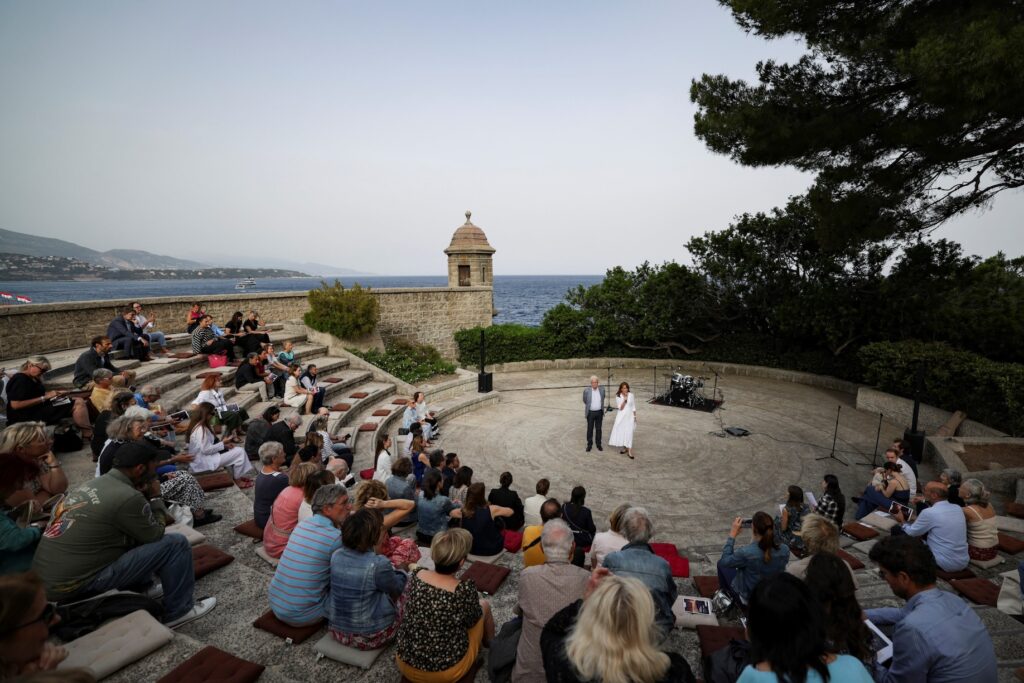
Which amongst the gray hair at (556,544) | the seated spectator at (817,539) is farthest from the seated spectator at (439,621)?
the seated spectator at (817,539)

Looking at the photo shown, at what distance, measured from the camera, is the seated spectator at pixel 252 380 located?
1059 centimetres

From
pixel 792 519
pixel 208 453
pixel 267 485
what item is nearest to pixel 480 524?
pixel 267 485

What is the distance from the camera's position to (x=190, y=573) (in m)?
3.84

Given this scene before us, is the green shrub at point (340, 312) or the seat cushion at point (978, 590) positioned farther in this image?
the green shrub at point (340, 312)

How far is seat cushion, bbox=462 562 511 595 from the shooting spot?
14.9ft

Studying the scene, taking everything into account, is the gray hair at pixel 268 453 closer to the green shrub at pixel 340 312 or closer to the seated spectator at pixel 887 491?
the seated spectator at pixel 887 491

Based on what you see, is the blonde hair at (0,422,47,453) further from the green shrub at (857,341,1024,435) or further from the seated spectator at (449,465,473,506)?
the green shrub at (857,341,1024,435)

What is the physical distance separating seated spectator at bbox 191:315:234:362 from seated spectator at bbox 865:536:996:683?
12.7 metres

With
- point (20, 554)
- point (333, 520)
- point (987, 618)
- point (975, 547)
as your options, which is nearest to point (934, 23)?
point (975, 547)

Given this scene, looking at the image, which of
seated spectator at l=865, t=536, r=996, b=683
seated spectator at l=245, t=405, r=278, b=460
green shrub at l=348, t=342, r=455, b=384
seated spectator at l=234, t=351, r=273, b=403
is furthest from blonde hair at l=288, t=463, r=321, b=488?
green shrub at l=348, t=342, r=455, b=384

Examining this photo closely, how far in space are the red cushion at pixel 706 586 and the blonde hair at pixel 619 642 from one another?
2746 mm

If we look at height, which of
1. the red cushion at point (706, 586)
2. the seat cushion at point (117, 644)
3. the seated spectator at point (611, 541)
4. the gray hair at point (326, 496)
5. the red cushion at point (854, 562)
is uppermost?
the gray hair at point (326, 496)

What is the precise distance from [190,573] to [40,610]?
1.64 meters

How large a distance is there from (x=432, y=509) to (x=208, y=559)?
87.4 inches
